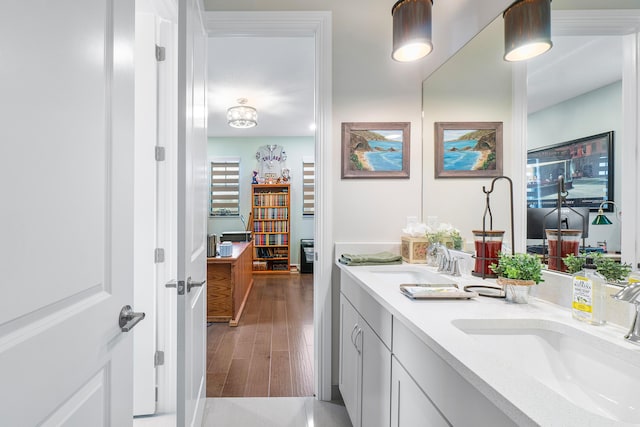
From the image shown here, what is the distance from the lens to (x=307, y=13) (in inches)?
81.8

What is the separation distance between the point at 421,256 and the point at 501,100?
0.95 meters

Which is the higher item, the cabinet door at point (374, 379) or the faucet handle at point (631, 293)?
the faucet handle at point (631, 293)

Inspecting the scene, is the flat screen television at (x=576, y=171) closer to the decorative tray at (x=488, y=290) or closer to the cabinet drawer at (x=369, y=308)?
the decorative tray at (x=488, y=290)

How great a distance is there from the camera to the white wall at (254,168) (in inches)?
262

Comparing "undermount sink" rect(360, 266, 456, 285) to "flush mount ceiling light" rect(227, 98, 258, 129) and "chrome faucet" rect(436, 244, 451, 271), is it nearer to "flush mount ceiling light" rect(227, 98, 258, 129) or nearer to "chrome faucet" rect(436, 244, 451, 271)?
"chrome faucet" rect(436, 244, 451, 271)

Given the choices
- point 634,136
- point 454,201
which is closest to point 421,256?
point 454,201

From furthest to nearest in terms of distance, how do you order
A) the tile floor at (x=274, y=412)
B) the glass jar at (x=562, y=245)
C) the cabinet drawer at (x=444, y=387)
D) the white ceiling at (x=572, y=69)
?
the tile floor at (x=274, y=412) → the glass jar at (x=562, y=245) → the white ceiling at (x=572, y=69) → the cabinet drawer at (x=444, y=387)

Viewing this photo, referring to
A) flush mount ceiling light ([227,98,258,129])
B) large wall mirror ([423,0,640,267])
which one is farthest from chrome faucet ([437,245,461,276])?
flush mount ceiling light ([227,98,258,129])

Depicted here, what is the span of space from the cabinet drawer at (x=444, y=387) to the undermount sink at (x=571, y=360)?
0.39ft

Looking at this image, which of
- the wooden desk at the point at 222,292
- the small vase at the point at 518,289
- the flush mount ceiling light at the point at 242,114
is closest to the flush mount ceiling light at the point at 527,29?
the small vase at the point at 518,289

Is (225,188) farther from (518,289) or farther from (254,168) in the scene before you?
(518,289)

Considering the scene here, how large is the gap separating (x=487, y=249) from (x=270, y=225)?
5281mm

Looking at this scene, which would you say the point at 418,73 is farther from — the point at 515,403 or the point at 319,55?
the point at 515,403

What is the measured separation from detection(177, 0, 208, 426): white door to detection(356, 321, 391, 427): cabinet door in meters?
0.77
